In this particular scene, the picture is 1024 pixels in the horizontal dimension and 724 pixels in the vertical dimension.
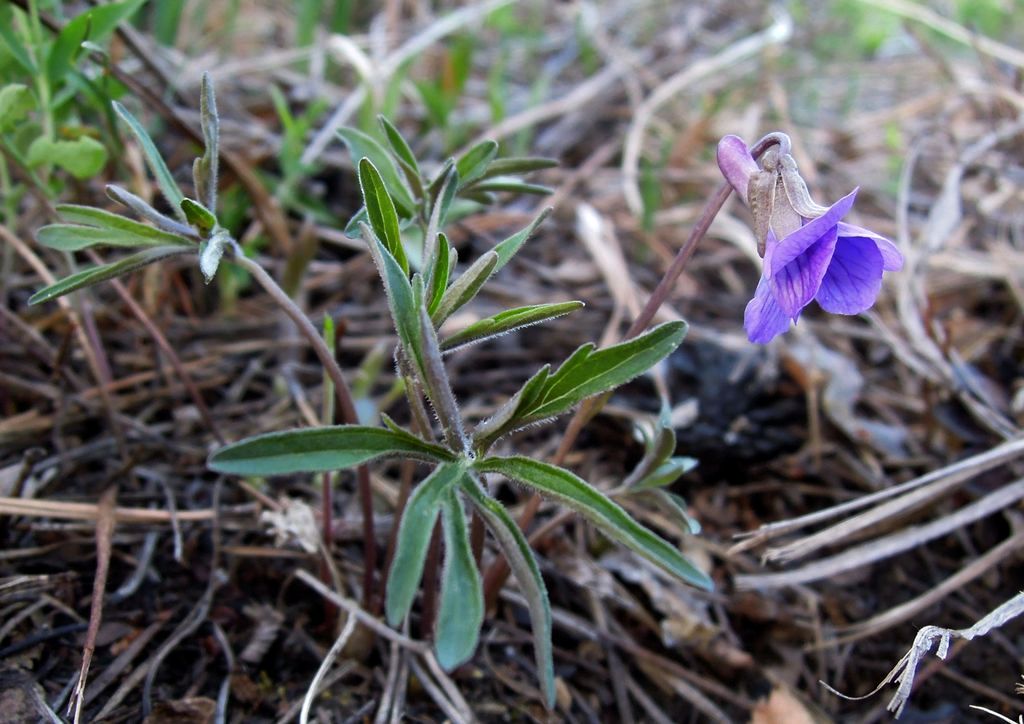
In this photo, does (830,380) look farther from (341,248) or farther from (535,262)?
(341,248)

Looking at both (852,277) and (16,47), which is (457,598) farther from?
(16,47)

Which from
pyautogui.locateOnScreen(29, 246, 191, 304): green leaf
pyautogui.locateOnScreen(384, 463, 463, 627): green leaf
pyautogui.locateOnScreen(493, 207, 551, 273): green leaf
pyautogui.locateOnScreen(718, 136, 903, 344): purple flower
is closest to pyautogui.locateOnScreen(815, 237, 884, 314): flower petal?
pyautogui.locateOnScreen(718, 136, 903, 344): purple flower

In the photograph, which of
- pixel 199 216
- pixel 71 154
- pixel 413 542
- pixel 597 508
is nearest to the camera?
pixel 413 542

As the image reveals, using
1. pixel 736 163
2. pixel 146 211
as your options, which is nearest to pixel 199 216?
pixel 146 211

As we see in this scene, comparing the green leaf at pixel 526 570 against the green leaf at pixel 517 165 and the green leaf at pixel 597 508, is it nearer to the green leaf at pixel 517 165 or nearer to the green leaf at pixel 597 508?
the green leaf at pixel 597 508

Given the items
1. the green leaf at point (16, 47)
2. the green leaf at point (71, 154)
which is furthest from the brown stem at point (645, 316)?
the green leaf at point (16, 47)

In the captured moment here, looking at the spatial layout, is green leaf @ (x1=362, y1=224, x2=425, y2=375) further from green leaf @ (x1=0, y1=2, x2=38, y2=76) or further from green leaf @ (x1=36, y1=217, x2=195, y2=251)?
green leaf @ (x1=0, y1=2, x2=38, y2=76)
